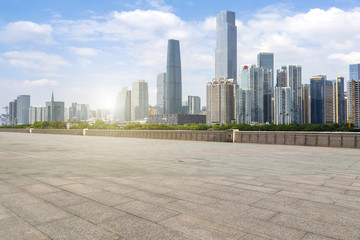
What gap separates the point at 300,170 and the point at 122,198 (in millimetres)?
6926

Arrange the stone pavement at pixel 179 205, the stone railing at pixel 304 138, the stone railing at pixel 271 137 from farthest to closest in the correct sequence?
the stone railing at pixel 271 137, the stone railing at pixel 304 138, the stone pavement at pixel 179 205

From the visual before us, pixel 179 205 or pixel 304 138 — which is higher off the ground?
pixel 304 138

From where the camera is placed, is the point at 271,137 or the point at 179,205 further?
the point at 271,137

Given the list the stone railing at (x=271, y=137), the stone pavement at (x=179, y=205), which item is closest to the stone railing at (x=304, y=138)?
the stone railing at (x=271, y=137)

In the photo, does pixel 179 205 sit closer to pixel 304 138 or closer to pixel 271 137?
pixel 304 138

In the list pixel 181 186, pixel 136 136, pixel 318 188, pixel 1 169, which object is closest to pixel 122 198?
pixel 181 186

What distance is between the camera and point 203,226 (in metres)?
4.45

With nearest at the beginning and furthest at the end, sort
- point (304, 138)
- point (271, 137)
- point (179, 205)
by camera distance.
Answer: point (179, 205)
point (304, 138)
point (271, 137)

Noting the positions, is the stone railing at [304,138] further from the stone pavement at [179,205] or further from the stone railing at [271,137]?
the stone pavement at [179,205]

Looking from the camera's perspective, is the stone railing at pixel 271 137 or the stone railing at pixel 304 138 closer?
the stone railing at pixel 304 138

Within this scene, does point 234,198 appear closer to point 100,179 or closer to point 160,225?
point 160,225

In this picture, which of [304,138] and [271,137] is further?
[271,137]

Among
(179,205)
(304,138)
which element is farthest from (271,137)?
(179,205)

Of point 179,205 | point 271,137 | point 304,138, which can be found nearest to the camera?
point 179,205
